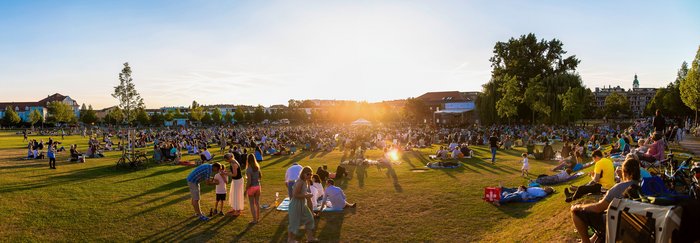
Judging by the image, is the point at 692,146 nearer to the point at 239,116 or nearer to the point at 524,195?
the point at 524,195

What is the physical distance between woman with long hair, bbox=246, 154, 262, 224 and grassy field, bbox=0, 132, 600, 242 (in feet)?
1.04

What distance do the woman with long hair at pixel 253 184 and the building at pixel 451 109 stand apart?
56.4 meters

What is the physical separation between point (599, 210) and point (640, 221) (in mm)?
787

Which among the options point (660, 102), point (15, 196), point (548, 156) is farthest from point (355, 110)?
point (15, 196)

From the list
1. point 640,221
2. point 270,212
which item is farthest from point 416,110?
point 640,221

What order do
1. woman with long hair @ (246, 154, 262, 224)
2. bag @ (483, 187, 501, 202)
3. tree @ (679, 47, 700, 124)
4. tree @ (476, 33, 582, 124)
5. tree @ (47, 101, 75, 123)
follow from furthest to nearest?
tree @ (47, 101, 75, 123) < tree @ (476, 33, 582, 124) < tree @ (679, 47, 700, 124) < bag @ (483, 187, 501, 202) < woman with long hair @ (246, 154, 262, 224)

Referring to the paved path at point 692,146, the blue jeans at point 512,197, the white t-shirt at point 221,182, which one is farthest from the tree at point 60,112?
the paved path at point 692,146

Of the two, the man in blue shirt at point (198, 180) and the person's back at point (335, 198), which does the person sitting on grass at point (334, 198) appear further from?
the man in blue shirt at point (198, 180)

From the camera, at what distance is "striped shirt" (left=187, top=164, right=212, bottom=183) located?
9.40m

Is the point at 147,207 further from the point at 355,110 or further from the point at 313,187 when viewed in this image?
the point at 355,110

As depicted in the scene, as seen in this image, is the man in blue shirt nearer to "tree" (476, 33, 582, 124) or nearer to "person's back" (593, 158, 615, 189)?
"person's back" (593, 158, 615, 189)

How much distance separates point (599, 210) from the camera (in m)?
5.36

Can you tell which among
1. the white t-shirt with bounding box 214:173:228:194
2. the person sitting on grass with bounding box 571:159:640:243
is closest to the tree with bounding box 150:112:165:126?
the white t-shirt with bounding box 214:173:228:194

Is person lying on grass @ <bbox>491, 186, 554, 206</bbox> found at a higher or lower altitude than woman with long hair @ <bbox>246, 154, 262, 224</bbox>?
lower
